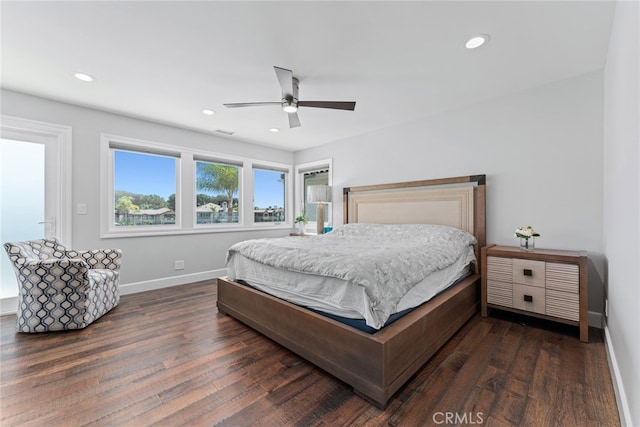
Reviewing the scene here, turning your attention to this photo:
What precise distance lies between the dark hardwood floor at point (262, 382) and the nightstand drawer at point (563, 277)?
438 millimetres

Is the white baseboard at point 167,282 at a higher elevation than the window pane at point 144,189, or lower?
lower

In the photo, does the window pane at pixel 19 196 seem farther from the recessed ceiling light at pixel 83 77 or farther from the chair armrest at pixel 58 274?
the recessed ceiling light at pixel 83 77

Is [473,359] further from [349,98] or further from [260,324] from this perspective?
[349,98]

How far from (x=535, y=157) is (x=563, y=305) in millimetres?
1523

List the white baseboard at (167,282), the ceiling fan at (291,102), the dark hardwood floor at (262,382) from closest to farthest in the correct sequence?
the dark hardwood floor at (262,382) < the ceiling fan at (291,102) < the white baseboard at (167,282)

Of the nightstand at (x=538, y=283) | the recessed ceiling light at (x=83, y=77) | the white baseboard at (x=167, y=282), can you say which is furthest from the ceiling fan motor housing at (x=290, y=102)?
the white baseboard at (x=167, y=282)

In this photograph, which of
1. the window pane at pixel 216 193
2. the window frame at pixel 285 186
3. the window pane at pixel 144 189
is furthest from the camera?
the window frame at pixel 285 186

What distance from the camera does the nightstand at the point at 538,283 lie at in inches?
90.0

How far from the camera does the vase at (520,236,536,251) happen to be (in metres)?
2.73

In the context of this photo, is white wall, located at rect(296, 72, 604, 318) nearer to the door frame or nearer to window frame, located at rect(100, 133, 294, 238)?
window frame, located at rect(100, 133, 294, 238)

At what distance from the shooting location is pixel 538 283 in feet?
8.16

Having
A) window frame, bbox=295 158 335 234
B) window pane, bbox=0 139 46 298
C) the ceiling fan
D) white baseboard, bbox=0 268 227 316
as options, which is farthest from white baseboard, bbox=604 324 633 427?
window pane, bbox=0 139 46 298

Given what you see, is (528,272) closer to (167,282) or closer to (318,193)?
(318,193)

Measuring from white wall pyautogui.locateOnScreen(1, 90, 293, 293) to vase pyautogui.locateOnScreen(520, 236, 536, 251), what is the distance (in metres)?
4.26
